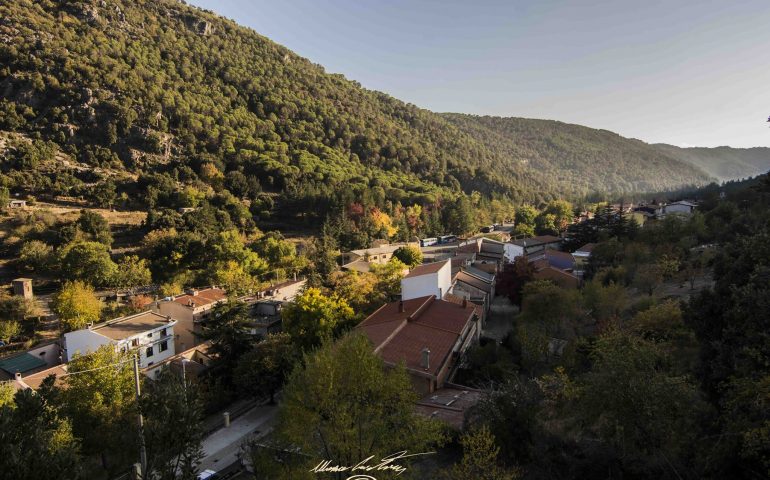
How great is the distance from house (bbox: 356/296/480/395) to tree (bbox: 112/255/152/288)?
24.2 metres

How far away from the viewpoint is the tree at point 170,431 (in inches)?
283

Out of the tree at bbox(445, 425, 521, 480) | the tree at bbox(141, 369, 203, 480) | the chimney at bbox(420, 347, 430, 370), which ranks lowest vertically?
the chimney at bbox(420, 347, 430, 370)

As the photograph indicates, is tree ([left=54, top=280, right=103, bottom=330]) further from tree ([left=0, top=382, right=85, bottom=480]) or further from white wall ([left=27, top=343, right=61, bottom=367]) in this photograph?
tree ([left=0, top=382, right=85, bottom=480])

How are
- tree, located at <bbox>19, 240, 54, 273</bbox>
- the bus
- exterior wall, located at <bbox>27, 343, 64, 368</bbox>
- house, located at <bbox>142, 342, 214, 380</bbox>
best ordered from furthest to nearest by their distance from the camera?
the bus
tree, located at <bbox>19, 240, 54, 273</bbox>
exterior wall, located at <bbox>27, 343, 64, 368</bbox>
house, located at <bbox>142, 342, 214, 380</bbox>

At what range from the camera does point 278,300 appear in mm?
34875

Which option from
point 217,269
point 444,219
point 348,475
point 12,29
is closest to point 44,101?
point 12,29

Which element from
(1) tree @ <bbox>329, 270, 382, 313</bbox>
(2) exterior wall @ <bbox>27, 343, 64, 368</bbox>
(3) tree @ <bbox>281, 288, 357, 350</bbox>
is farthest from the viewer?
(1) tree @ <bbox>329, 270, 382, 313</bbox>

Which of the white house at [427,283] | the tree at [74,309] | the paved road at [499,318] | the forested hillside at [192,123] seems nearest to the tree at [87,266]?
the tree at [74,309]

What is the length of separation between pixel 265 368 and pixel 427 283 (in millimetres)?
11845

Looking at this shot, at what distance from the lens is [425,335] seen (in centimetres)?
2145

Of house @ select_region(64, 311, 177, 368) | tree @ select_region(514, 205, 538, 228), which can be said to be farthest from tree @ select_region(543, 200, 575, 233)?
house @ select_region(64, 311, 177, 368)

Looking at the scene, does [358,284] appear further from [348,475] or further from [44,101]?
[44,101]

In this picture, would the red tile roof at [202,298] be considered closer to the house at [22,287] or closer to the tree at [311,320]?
the tree at [311,320]

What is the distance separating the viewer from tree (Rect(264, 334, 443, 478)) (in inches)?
397
